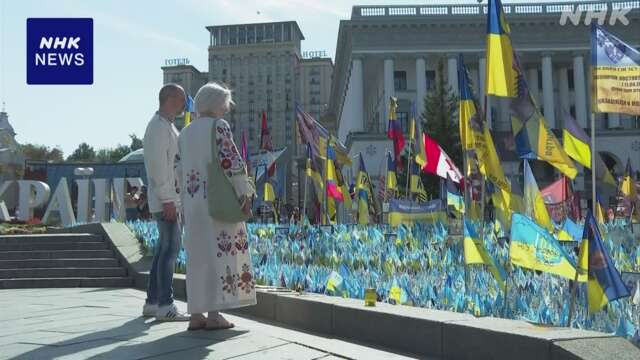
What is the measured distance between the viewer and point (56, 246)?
10.8m

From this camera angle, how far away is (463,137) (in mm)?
7902

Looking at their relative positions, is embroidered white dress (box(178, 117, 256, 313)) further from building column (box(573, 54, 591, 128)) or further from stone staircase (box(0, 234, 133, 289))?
building column (box(573, 54, 591, 128))

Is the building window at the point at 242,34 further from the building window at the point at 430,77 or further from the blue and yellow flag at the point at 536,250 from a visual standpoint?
the blue and yellow flag at the point at 536,250

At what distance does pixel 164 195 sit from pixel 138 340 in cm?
128

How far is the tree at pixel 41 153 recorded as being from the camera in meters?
88.8

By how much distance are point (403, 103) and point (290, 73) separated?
289 ft

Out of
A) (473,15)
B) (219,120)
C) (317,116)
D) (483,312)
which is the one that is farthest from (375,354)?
(317,116)

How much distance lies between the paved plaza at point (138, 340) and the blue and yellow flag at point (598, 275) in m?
1.13

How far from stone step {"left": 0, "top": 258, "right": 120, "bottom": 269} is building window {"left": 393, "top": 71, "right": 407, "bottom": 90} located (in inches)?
1725

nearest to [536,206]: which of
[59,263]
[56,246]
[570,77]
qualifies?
[59,263]

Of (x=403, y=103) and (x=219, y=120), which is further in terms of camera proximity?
(x=403, y=103)

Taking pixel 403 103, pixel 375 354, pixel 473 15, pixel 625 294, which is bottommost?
pixel 375 354

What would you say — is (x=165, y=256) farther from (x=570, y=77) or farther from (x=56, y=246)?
(x=570, y=77)

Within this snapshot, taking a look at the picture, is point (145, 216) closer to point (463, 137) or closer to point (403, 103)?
point (463, 137)
